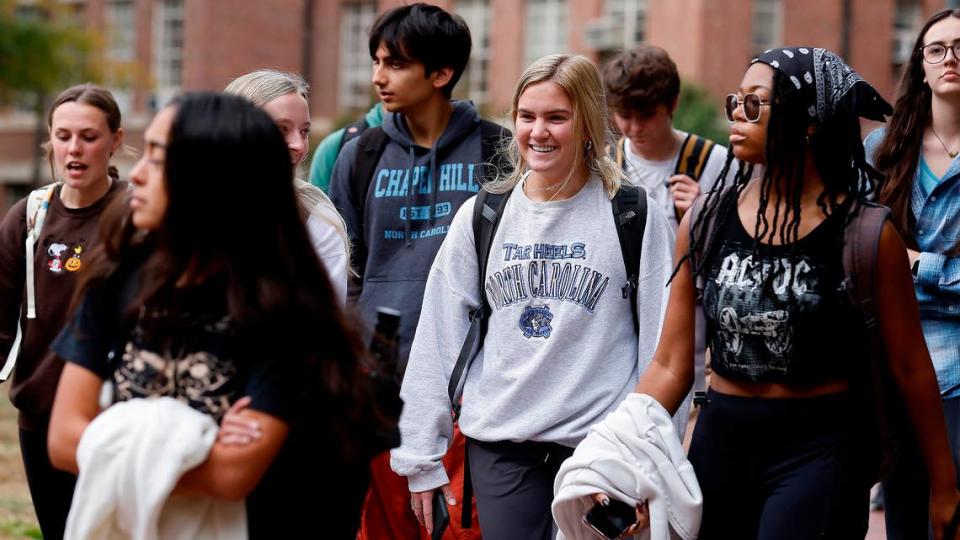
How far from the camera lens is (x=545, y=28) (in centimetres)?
3206

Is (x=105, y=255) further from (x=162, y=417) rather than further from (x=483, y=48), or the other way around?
(x=483, y=48)

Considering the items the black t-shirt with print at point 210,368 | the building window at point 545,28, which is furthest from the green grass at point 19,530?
the building window at point 545,28

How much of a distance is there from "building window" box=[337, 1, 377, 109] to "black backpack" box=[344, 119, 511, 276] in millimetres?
29476

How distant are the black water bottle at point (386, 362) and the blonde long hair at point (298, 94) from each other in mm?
1152

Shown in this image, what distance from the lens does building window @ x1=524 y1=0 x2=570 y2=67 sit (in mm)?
31703

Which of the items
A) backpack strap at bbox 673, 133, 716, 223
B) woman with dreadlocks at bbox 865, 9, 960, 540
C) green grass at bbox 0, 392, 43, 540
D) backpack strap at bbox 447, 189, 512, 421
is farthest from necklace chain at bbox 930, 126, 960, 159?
green grass at bbox 0, 392, 43, 540

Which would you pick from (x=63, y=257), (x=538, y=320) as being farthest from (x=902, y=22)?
(x=63, y=257)

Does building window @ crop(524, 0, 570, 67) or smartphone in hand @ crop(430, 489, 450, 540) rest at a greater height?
building window @ crop(524, 0, 570, 67)

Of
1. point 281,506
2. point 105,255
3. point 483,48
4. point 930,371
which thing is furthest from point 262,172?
point 483,48

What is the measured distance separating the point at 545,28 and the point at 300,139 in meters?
28.0

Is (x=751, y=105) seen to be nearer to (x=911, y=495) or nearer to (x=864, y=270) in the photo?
(x=864, y=270)

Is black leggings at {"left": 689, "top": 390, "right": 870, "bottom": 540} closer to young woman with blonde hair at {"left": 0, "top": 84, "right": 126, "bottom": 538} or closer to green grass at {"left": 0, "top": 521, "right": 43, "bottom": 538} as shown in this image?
young woman with blonde hair at {"left": 0, "top": 84, "right": 126, "bottom": 538}

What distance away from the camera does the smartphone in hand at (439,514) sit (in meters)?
4.50

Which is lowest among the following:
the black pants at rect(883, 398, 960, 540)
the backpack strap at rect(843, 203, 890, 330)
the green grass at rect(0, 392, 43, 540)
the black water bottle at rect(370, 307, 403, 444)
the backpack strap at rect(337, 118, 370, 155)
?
the green grass at rect(0, 392, 43, 540)
